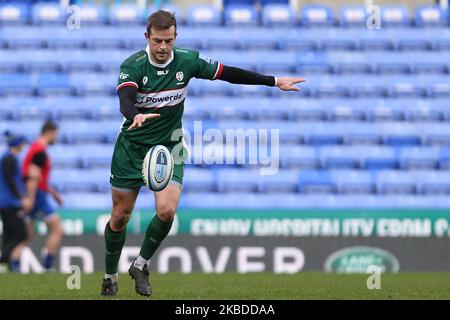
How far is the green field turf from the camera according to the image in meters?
8.46

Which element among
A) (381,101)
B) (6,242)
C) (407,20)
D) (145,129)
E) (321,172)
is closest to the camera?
(145,129)

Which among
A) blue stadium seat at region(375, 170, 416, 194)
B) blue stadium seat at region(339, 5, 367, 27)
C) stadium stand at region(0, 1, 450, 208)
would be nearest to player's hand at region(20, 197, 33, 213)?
stadium stand at region(0, 1, 450, 208)

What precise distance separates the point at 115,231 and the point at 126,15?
11.3 meters

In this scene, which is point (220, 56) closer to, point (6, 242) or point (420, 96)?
point (420, 96)

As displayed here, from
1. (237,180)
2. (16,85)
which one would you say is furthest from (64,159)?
(237,180)

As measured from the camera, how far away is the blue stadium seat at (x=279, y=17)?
62.8ft

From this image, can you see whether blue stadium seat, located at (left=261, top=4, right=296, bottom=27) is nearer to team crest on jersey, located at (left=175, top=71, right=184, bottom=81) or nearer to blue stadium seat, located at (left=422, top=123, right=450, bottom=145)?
blue stadium seat, located at (left=422, top=123, right=450, bottom=145)

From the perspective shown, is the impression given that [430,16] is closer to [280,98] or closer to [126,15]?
[280,98]

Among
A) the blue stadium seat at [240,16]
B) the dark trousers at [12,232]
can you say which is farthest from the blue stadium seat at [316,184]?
the dark trousers at [12,232]

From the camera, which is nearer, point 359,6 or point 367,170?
point 367,170

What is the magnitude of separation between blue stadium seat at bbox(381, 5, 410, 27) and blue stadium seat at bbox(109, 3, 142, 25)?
4.16 m

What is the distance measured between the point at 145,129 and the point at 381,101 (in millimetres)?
10582

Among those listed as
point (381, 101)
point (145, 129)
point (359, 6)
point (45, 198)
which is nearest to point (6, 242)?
point (45, 198)

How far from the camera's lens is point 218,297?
840cm
